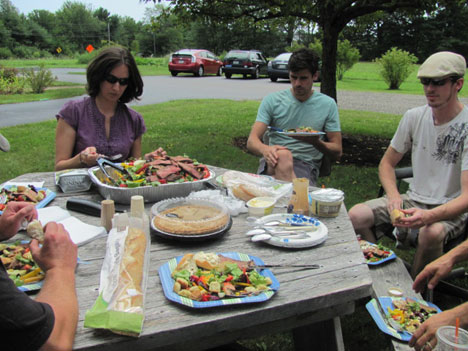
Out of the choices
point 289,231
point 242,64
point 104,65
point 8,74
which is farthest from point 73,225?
point 242,64

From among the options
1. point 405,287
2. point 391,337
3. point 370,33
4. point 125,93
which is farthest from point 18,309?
→ point 370,33

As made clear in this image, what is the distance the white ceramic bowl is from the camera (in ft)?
7.04

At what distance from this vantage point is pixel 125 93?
132 inches

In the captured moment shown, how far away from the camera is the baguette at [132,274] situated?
128 cm

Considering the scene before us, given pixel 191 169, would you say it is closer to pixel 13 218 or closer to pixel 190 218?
pixel 190 218

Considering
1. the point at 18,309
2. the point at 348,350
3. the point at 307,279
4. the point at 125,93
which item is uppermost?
the point at 125,93

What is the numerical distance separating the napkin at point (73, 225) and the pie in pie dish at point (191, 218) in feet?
0.91

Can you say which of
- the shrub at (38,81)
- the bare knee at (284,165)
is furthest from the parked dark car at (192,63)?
the bare knee at (284,165)

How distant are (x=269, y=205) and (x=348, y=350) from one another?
1.13m

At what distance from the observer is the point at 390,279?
7.90 feet

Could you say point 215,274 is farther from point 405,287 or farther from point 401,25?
point 401,25

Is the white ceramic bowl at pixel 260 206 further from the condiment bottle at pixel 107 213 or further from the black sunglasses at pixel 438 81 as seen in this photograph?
Answer: the black sunglasses at pixel 438 81

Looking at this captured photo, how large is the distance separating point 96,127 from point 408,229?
2.36m

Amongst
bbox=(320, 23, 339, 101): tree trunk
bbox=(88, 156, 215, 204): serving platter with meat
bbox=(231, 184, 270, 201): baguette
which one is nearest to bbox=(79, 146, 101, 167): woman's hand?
bbox=(88, 156, 215, 204): serving platter with meat
